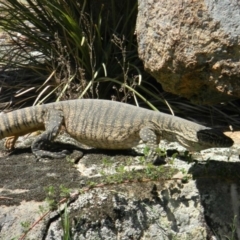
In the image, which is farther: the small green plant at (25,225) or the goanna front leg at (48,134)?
the goanna front leg at (48,134)

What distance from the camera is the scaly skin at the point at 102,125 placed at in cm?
698

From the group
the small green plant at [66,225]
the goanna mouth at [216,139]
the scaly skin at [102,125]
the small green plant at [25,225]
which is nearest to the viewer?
the small green plant at [66,225]

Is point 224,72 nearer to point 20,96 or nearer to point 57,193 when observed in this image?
point 57,193

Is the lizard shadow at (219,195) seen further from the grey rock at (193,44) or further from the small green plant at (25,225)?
the small green plant at (25,225)

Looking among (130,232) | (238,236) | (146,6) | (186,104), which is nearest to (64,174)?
(130,232)

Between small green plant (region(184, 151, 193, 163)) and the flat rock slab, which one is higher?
small green plant (region(184, 151, 193, 163))

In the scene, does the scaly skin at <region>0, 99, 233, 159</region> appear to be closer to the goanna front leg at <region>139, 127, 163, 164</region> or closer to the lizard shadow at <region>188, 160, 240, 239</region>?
the goanna front leg at <region>139, 127, 163, 164</region>

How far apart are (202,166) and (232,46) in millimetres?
2050

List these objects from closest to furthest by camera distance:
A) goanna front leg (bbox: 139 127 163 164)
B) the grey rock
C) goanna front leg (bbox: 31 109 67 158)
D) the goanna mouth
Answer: the grey rock < the goanna mouth < goanna front leg (bbox: 139 127 163 164) < goanna front leg (bbox: 31 109 67 158)

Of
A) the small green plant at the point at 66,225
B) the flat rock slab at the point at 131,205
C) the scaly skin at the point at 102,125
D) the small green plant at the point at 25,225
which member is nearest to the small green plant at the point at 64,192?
the flat rock slab at the point at 131,205

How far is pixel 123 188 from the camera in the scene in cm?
622

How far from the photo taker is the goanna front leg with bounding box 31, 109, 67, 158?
24.0 feet

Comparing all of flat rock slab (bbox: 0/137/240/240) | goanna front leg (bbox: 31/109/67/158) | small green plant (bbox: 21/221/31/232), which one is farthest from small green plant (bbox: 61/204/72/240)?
goanna front leg (bbox: 31/109/67/158)

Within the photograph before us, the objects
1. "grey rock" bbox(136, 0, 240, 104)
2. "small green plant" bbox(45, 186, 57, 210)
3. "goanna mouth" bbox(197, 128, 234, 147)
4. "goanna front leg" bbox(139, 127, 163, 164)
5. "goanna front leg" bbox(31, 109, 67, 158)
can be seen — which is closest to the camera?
"grey rock" bbox(136, 0, 240, 104)
